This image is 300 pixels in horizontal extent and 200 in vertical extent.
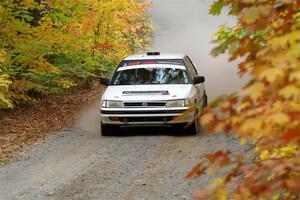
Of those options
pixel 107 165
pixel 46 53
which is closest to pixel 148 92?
pixel 107 165

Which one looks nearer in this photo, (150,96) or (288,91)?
(288,91)

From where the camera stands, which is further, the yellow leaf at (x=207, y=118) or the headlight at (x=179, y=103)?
the headlight at (x=179, y=103)

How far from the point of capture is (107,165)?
9102mm

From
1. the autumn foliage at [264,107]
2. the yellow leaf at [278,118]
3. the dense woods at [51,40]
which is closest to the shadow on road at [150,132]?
the dense woods at [51,40]

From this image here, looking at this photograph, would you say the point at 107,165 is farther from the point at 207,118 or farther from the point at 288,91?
the point at 288,91

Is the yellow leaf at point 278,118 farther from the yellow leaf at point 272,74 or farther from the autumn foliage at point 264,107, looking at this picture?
the yellow leaf at point 272,74

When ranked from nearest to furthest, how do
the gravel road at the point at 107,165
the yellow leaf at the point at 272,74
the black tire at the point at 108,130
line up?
1. the yellow leaf at the point at 272,74
2. the gravel road at the point at 107,165
3. the black tire at the point at 108,130

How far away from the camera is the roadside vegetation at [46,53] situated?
13.0 meters

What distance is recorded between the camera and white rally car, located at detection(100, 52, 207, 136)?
11203 millimetres

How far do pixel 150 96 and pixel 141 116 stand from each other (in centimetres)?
47

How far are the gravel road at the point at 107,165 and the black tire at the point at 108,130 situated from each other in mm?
181

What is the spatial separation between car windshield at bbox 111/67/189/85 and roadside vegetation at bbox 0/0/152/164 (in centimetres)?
208

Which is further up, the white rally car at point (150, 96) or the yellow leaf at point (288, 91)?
the yellow leaf at point (288, 91)

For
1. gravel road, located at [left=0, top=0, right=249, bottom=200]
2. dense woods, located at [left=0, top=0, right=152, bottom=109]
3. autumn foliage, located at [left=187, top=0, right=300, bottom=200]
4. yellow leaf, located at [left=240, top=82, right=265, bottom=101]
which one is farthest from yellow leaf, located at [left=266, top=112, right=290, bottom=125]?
dense woods, located at [left=0, top=0, right=152, bottom=109]
